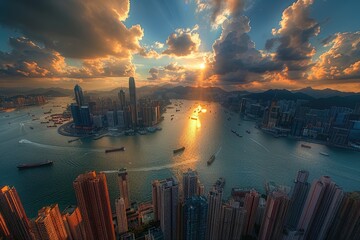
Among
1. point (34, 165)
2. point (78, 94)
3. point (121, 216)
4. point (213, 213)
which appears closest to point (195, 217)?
point (213, 213)

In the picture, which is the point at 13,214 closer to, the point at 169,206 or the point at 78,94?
the point at 169,206

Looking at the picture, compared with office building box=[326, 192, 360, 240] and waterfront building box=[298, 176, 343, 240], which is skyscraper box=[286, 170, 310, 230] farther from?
office building box=[326, 192, 360, 240]

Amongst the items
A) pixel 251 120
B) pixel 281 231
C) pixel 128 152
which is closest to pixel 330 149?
pixel 251 120

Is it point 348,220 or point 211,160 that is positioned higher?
point 348,220

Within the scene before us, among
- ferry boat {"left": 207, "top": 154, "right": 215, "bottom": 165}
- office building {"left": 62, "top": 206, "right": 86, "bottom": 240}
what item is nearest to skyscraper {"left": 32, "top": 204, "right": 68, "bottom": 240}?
office building {"left": 62, "top": 206, "right": 86, "bottom": 240}

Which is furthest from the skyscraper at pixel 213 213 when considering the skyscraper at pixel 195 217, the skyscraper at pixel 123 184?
the skyscraper at pixel 123 184

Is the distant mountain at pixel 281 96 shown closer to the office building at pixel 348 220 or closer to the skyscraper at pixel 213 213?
the office building at pixel 348 220

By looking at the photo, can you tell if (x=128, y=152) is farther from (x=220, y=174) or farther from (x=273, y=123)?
(x=273, y=123)
